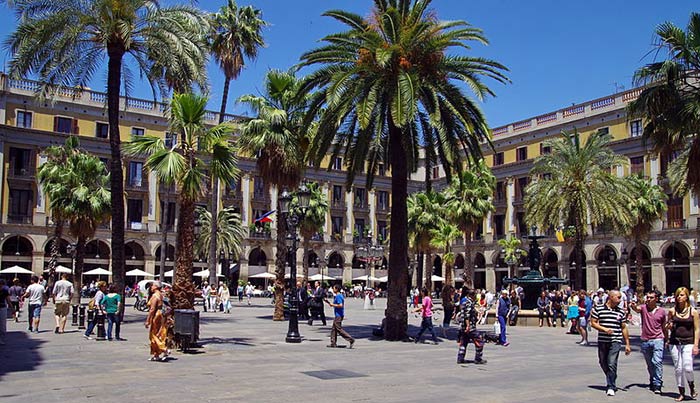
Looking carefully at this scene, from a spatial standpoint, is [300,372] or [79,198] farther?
[79,198]

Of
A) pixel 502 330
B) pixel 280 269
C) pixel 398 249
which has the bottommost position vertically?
pixel 502 330

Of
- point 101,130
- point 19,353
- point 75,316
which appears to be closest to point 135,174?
point 101,130

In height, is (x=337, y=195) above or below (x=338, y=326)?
above

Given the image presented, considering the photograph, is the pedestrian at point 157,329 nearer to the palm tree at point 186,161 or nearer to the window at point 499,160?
the palm tree at point 186,161

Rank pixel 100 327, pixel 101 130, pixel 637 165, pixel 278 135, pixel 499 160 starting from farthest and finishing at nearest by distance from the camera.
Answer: pixel 499 160 → pixel 101 130 → pixel 637 165 → pixel 278 135 → pixel 100 327

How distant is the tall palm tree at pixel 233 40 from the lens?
132 feet

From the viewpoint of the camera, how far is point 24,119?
5353 centimetres

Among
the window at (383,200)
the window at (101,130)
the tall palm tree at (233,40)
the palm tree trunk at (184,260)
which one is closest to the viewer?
the palm tree trunk at (184,260)

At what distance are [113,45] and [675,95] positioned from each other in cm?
1815

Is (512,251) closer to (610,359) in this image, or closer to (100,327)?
(100,327)

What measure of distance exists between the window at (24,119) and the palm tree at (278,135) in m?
31.6

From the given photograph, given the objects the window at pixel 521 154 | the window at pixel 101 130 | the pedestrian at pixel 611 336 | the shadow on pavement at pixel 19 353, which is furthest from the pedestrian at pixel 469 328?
the window at pixel 521 154

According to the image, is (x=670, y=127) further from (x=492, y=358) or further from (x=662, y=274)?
(x=662, y=274)

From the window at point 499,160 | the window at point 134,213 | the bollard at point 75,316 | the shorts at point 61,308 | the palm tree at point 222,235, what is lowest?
the bollard at point 75,316
